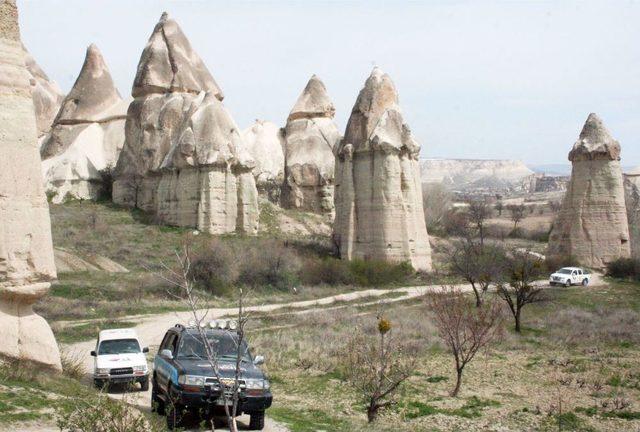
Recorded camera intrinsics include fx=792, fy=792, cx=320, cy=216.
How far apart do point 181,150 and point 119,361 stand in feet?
81.7

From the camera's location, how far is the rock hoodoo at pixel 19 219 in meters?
9.97

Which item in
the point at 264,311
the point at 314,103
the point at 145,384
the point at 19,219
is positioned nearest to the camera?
the point at 19,219

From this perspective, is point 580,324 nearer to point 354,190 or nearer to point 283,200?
point 354,190

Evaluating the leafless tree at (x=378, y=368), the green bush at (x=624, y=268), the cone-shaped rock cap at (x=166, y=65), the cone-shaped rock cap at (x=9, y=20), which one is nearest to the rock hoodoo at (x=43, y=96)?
the cone-shaped rock cap at (x=166, y=65)

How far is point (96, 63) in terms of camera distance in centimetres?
4791

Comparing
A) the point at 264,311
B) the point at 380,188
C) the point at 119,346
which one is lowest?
the point at 264,311

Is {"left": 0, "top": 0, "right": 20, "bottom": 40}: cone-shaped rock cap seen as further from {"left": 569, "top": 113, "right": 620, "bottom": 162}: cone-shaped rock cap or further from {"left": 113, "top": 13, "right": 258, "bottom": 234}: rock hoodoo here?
{"left": 569, "top": 113, "right": 620, "bottom": 162}: cone-shaped rock cap

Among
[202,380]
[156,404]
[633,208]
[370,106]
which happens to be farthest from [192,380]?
[633,208]

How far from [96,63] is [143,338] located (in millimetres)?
33205

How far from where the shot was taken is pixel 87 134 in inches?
1807

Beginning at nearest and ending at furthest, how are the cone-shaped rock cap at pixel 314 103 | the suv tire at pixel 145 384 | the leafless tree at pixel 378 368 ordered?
the leafless tree at pixel 378 368
the suv tire at pixel 145 384
the cone-shaped rock cap at pixel 314 103

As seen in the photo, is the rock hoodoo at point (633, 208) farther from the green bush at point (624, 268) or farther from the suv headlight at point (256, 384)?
the suv headlight at point (256, 384)

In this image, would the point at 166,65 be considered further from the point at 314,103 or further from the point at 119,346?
the point at 119,346

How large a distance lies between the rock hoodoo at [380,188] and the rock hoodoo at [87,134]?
647 inches
